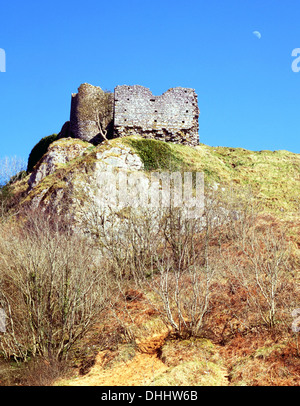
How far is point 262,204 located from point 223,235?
7.77 metres

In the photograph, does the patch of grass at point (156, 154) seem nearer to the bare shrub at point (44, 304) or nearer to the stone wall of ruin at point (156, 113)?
the stone wall of ruin at point (156, 113)

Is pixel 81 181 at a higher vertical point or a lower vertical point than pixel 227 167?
lower

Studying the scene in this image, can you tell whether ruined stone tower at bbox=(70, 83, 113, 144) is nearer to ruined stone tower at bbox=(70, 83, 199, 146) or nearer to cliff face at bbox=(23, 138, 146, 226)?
ruined stone tower at bbox=(70, 83, 199, 146)

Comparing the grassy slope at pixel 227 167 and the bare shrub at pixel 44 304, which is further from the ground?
the grassy slope at pixel 227 167

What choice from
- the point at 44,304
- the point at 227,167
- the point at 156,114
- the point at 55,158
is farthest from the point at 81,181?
the point at 227,167

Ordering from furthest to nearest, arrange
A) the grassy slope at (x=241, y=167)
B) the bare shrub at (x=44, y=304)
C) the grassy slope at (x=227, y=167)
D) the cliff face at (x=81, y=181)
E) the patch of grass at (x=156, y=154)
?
the grassy slope at (x=241, y=167) < the patch of grass at (x=156, y=154) < the grassy slope at (x=227, y=167) < the cliff face at (x=81, y=181) < the bare shrub at (x=44, y=304)

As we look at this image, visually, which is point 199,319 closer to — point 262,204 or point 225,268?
point 225,268

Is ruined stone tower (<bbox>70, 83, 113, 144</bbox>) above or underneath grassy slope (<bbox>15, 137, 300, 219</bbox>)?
above

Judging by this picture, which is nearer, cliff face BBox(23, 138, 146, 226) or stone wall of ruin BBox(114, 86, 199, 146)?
cliff face BBox(23, 138, 146, 226)

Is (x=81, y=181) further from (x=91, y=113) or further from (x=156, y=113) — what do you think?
(x=91, y=113)

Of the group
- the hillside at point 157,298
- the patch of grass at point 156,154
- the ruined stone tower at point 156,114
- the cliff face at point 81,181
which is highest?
the ruined stone tower at point 156,114

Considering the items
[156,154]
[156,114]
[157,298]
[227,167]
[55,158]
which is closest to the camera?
[157,298]

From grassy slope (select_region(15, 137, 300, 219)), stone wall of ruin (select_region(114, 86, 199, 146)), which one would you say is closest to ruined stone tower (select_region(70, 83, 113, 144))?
grassy slope (select_region(15, 137, 300, 219))

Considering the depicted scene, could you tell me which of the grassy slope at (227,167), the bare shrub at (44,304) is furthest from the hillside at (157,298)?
the grassy slope at (227,167)
